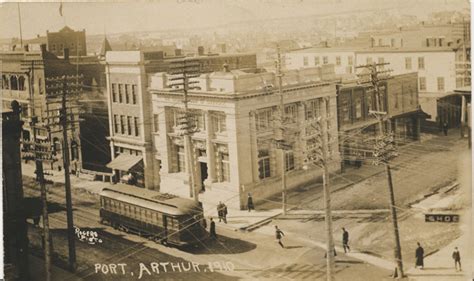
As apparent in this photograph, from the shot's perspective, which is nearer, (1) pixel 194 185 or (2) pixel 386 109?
(1) pixel 194 185

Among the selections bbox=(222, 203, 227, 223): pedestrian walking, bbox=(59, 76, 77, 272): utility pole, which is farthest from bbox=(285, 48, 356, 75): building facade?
bbox=(59, 76, 77, 272): utility pole

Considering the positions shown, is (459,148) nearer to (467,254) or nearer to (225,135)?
(467,254)

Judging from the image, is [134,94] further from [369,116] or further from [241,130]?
[369,116]

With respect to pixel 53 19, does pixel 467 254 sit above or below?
below

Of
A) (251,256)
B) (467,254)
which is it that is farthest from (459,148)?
(251,256)

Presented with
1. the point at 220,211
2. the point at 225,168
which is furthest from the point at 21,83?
the point at 220,211

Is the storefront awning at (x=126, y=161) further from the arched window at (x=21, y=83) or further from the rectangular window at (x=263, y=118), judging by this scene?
the rectangular window at (x=263, y=118)
